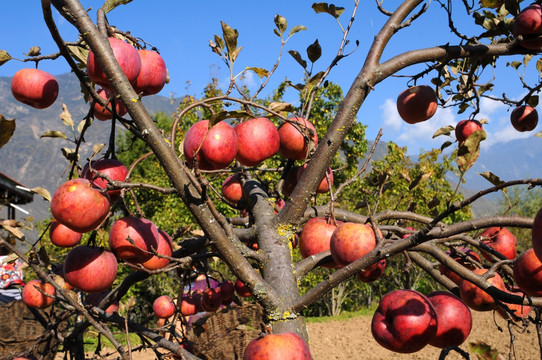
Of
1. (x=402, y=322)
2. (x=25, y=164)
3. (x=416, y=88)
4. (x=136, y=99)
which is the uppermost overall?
(x=25, y=164)

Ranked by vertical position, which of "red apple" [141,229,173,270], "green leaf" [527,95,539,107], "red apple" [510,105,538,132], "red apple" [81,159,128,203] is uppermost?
"green leaf" [527,95,539,107]

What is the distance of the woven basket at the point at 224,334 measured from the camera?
245 centimetres

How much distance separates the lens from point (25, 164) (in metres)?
175

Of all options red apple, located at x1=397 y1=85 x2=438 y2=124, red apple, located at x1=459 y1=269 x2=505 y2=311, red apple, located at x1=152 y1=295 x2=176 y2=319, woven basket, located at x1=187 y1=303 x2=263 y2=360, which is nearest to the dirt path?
woven basket, located at x1=187 y1=303 x2=263 y2=360

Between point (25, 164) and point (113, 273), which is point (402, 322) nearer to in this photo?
point (113, 273)

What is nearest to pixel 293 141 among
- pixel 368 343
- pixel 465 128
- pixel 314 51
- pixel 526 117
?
pixel 314 51

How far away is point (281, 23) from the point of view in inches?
70.4

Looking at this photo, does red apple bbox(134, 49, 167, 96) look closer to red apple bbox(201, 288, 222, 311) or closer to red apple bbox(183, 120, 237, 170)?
red apple bbox(183, 120, 237, 170)

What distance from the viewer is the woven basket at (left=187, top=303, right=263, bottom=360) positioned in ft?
8.03

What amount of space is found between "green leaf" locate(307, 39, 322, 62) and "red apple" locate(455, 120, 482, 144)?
0.86m

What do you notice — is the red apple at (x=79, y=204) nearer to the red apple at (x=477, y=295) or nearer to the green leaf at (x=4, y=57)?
the green leaf at (x=4, y=57)

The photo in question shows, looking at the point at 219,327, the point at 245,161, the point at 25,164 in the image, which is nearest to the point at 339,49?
the point at 245,161

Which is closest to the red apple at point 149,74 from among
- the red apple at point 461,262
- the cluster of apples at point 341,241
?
the cluster of apples at point 341,241

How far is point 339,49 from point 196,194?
838 millimetres
